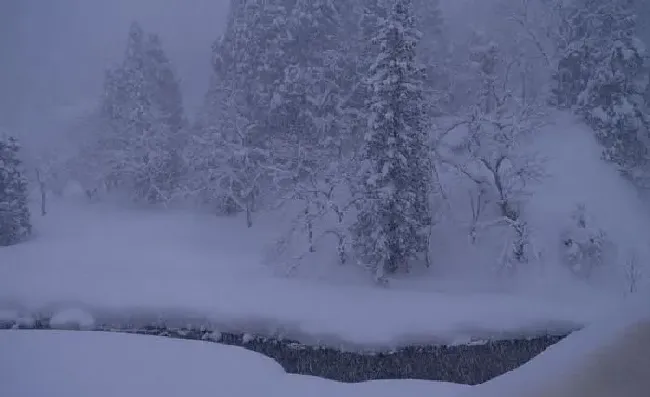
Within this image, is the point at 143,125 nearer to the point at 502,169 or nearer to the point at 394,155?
the point at 394,155

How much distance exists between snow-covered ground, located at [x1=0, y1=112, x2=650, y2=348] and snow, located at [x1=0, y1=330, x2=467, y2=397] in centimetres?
757

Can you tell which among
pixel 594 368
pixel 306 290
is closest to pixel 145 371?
pixel 594 368

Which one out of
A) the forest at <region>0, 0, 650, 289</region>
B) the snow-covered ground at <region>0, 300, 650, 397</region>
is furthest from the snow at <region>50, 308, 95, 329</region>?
the forest at <region>0, 0, 650, 289</region>

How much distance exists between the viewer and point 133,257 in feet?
78.2

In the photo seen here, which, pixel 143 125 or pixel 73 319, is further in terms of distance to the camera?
pixel 143 125

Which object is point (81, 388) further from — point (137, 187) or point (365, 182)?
point (137, 187)

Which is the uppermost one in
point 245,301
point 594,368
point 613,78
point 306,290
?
point 613,78

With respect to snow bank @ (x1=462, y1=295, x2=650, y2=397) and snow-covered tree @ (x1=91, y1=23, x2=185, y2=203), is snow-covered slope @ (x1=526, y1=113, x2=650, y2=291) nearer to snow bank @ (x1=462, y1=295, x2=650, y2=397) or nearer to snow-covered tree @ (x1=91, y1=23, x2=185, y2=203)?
snow bank @ (x1=462, y1=295, x2=650, y2=397)

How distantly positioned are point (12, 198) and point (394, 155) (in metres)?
23.2

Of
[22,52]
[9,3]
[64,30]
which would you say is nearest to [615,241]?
[9,3]

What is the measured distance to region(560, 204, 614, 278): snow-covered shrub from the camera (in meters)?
19.9

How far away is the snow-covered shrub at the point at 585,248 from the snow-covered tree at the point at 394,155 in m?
5.99

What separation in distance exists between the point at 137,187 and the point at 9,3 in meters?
15.2

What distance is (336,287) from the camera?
2052cm
